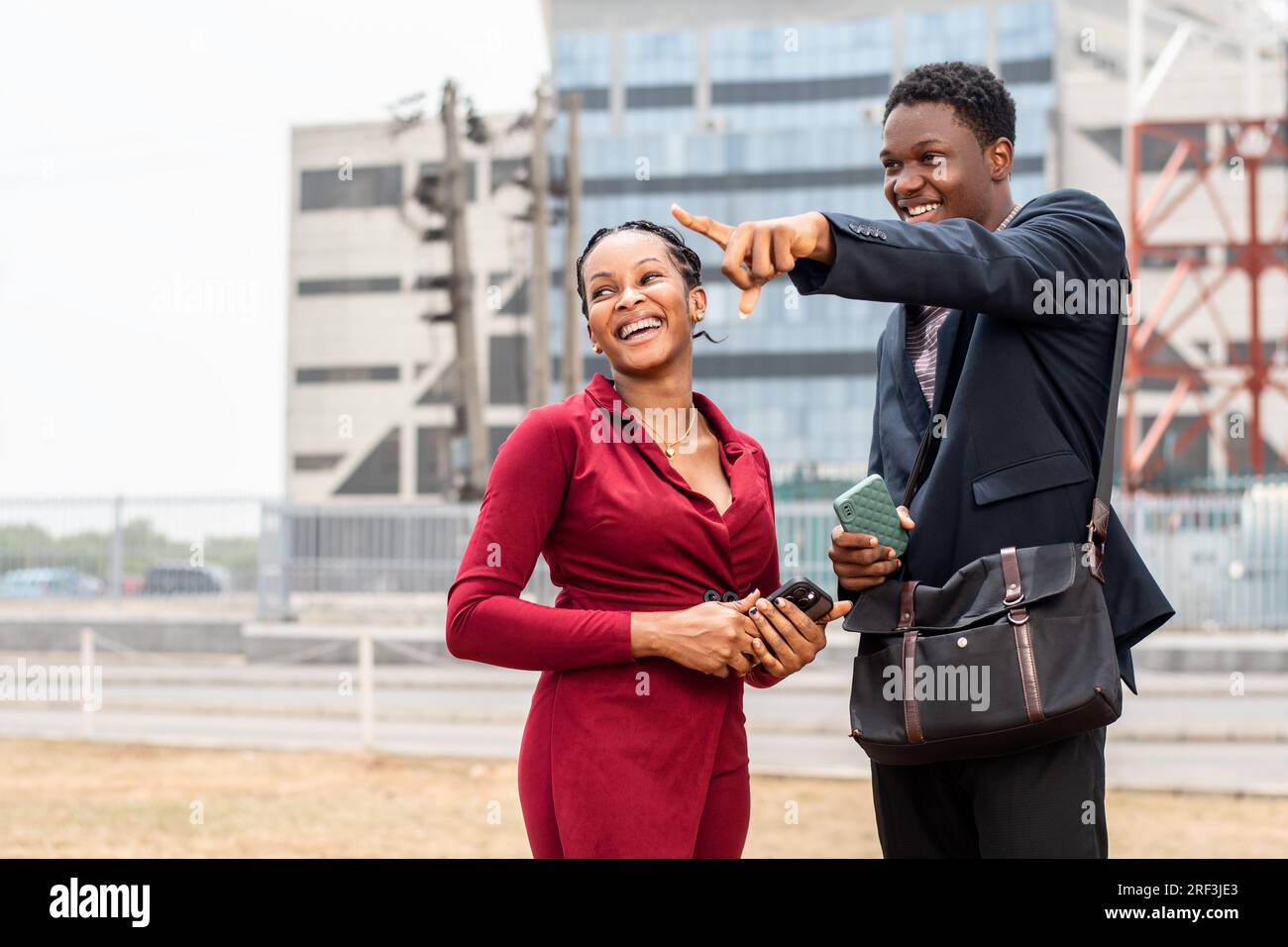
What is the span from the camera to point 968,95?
2330 mm

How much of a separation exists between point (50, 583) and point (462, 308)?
8338 millimetres

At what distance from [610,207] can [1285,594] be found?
40218 mm

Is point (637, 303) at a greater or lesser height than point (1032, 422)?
greater

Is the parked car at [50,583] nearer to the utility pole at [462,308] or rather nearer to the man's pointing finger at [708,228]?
the utility pole at [462,308]

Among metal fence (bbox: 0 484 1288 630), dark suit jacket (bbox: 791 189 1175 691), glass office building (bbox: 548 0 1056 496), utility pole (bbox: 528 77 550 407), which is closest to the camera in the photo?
dark suit jacket (bbox: 791 189 1175 691)

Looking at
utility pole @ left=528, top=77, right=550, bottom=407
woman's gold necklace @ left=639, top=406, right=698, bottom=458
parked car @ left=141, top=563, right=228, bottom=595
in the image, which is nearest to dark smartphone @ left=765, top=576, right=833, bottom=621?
woman's gold necklace @ left=639, top=406, right=698, bottom=458

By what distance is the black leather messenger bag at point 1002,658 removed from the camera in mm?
2035

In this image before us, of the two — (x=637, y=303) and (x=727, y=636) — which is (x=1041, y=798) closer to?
(x=727, y=636)

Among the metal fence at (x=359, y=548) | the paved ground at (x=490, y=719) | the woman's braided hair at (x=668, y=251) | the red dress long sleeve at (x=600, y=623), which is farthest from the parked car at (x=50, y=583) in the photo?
the red dress long sleeve at (x=600, y=623)

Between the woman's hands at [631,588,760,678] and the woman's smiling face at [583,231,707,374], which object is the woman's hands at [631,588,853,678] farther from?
the woman's smiling face at [583,231,707,374]

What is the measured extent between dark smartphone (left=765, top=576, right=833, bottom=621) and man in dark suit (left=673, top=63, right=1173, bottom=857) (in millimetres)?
136

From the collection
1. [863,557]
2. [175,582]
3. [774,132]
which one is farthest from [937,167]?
[774,132]

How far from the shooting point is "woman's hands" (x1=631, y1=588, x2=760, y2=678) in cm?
207
